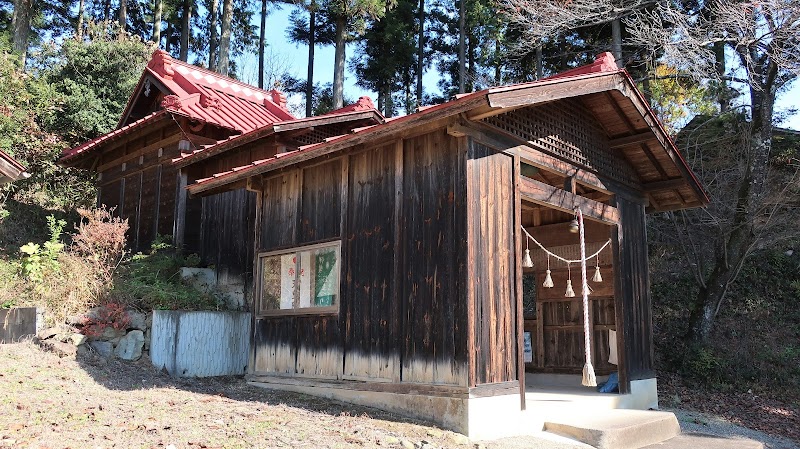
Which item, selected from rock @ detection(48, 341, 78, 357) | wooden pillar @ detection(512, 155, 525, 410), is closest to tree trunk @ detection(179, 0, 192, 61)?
rock @ detection(48, 341, 78, 357)

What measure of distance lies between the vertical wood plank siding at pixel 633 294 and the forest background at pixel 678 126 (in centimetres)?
232

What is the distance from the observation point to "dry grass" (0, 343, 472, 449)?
585cm

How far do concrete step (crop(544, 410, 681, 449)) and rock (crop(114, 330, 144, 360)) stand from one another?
21.2ft

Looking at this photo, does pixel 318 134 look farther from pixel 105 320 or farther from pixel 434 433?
pixel 434 433

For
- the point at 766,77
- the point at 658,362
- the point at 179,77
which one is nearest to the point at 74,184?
the point at 179,77

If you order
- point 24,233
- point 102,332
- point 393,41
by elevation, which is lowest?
point 102,332

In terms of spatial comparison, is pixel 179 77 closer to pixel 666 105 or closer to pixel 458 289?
pixel 458 289

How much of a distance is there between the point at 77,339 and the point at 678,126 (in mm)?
17649

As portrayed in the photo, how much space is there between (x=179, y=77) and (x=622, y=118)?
10705 mm

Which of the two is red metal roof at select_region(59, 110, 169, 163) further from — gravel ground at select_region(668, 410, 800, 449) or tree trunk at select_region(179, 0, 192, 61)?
tree trunk at select_region(179, 0, 192, 61)

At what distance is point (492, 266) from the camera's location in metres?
7.36

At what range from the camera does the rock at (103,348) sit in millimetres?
9758

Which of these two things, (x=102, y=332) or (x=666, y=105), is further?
(x=666, y=105)

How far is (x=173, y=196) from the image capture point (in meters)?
13.5
